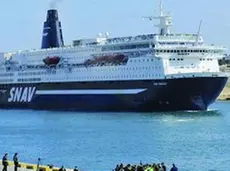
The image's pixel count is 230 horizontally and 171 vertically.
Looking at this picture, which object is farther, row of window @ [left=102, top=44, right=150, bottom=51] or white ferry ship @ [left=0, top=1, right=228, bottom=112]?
row of window @ [left=102, top=44, right=150, bottom=51]

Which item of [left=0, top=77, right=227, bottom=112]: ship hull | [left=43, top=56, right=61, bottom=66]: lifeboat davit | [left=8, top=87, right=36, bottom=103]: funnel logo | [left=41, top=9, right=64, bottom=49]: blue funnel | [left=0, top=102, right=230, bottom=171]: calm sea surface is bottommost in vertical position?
[left=0, top=102, right=230, bottom=171]: calm sea surface

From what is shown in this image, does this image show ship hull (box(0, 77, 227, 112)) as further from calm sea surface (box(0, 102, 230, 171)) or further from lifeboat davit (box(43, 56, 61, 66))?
lifeboat davit (box(43, 56, 61, 66))

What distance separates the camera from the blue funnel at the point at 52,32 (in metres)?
88.0

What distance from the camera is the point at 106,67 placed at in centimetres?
7088

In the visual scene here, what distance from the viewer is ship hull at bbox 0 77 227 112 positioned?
62.9m

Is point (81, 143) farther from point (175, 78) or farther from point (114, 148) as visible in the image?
point (175, 78)

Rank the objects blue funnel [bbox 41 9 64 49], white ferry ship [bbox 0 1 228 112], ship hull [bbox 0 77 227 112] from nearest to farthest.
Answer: ship hull [bbox 0 77 227 112], white ferry ship [bbox 0 1 228 112], blue funnel [bbox 41 9 64 49]

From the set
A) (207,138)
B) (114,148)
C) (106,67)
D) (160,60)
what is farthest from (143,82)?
(114,148)

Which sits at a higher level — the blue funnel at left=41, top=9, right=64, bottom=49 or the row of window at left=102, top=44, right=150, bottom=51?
the blue funnel at left=41, top=9, right=64, bottom=49

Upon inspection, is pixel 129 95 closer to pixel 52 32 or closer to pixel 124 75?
pixel 124 75

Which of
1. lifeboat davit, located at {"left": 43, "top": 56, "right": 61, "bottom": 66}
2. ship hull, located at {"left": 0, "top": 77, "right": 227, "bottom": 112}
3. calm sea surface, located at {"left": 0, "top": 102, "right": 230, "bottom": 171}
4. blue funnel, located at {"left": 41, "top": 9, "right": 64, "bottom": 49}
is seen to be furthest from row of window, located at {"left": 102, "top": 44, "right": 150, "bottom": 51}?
blue funnel, located at {"left": 41, "top": 9, "right": 64, "bottom": 49}

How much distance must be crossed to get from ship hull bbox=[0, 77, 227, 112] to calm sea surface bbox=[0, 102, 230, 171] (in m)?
1.52

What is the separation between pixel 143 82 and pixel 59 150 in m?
26.8

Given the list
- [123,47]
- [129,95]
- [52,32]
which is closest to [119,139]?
[129,95]
